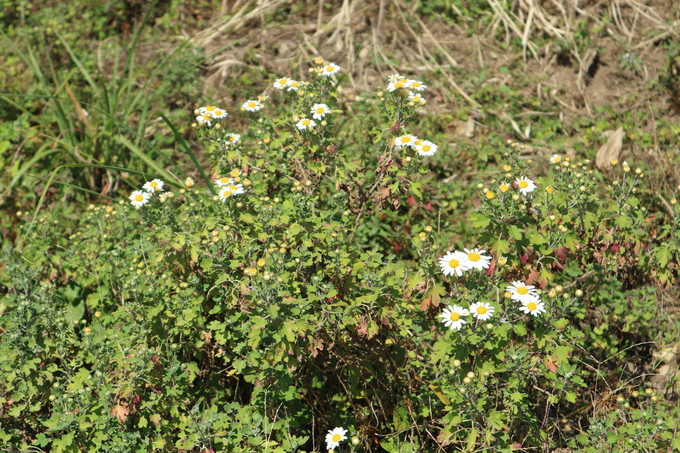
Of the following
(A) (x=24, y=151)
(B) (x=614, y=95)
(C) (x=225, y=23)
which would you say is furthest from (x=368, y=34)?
(A) (x=24, y=151)

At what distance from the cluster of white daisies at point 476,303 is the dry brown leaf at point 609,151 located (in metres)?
2.20

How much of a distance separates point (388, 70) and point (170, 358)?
10.8 feet

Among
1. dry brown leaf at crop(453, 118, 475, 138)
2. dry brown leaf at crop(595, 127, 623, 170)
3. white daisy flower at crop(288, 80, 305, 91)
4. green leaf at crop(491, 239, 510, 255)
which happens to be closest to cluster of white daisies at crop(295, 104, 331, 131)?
white daisy flower at crop(288, 80, 305, 91)

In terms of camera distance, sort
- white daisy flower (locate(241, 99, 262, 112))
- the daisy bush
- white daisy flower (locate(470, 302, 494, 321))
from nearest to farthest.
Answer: white daisy flower (locate(470, 302, 494, 321)) → the daisy bush → white daisy flower (locate(241, 99, 262, 112))

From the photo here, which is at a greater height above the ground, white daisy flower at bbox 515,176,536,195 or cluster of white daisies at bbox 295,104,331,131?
cluster of white daisies at bbox 295,104,331,131

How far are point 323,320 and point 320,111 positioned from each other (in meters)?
1.09

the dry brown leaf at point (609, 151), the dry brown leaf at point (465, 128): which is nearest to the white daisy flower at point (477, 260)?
the dry brown leaf at point (609, 151)

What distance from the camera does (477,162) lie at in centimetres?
466

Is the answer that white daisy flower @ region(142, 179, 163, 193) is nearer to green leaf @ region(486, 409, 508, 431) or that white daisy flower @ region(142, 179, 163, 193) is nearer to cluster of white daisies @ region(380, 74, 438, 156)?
cluster of white daisies @ region(380, 74, 438, 156)

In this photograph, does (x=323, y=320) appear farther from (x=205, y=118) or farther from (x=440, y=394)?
(x=205, y=118)

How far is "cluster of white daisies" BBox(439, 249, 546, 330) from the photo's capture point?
8.07ft

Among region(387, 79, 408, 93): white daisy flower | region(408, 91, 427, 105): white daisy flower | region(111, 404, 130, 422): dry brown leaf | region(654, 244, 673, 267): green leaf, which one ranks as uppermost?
region(387, 79, 408, 93): white daisy flower

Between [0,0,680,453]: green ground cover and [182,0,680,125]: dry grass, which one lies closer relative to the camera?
[0,0,680,453]: green ground cover

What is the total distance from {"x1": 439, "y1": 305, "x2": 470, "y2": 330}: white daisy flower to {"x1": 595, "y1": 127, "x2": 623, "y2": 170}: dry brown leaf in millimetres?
2449
